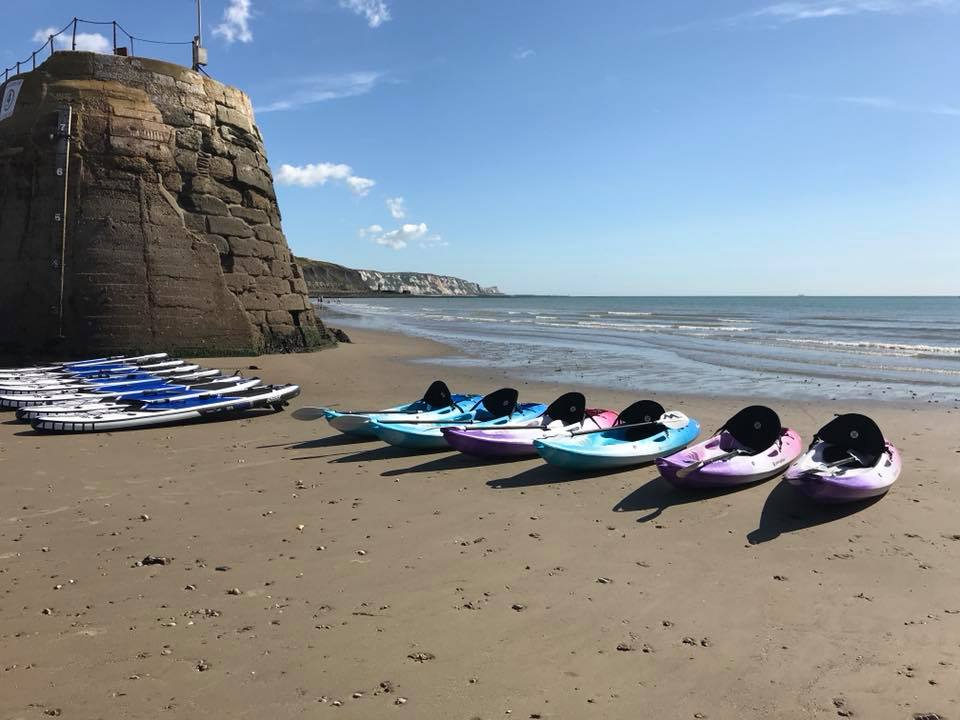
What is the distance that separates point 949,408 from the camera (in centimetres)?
1091

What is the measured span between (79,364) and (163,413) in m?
4.42

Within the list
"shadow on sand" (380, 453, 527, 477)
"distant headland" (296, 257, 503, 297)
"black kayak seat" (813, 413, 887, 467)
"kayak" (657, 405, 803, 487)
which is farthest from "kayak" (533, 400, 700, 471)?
"distant headland" (296, 257, 503, 297)

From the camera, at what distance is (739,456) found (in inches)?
257

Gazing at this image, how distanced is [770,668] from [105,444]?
738 cm

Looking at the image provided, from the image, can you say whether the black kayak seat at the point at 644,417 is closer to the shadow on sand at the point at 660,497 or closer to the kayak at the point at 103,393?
the shadow on sand at the point at 660,497

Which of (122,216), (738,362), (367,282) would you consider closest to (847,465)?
(738,362)

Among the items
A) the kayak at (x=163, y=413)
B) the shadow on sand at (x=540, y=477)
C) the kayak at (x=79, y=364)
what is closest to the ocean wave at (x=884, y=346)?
the shadow on sand at (x=540, y=477)

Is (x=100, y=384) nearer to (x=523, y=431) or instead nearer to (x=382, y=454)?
(x=382, y=454)

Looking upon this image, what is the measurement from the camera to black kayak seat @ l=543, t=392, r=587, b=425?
799 cm

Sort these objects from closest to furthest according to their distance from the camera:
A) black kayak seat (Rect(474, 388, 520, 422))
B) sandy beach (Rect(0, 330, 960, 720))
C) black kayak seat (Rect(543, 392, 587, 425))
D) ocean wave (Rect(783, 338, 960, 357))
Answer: sandy beach (Rect(0, 330, 960, 720))
black kayak seat (Rect(543, 392, 587, 425))
black kayak seat (Rect(474, 388, 520, 422))
ocean wave (Rect(783, 338, 960, 357))

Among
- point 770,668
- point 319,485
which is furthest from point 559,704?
point 319,485

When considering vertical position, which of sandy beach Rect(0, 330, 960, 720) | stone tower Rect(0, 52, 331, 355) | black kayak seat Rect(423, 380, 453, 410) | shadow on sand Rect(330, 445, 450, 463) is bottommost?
sandy beach Rect(0, 330, 960, 720)

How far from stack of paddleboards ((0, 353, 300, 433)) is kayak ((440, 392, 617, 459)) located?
369 cm

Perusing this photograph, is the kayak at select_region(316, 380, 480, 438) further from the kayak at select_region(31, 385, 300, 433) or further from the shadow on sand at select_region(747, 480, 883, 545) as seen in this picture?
the shadow on sand at select_region(747, 480, 883, 545)
